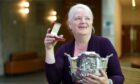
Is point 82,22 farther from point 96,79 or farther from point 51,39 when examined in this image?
point 96,79

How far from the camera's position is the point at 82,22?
5.07ft

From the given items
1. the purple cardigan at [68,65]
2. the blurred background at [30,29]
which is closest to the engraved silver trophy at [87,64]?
the purple cardigan at [68,65]

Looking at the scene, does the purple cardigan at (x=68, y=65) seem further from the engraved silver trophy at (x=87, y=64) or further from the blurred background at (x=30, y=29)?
the blurred background at (x=30, y=29)

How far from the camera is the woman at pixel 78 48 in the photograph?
1552 mm

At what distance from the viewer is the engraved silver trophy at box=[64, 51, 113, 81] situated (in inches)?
55.5

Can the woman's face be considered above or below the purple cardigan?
above

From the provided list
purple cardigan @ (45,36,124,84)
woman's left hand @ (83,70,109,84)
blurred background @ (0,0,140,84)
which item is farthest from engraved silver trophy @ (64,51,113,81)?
blurred background @ (0,0,140,84)

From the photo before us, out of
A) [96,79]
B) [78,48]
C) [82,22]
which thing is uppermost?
[82,22]

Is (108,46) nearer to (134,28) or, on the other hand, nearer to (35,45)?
(35,45)

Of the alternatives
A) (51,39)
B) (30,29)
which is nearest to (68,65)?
(51,39)

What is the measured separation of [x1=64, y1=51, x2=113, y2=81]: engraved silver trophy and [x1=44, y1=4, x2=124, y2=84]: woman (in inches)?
2.1

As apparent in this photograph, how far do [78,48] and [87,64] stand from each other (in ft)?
0.84

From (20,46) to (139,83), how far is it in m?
9.53

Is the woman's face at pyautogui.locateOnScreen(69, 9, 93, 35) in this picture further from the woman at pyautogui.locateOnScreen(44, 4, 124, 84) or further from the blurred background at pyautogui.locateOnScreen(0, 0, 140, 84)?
the blurred background at pyautogui.locateOnScreen(0, 0, 140, 84)
